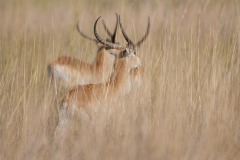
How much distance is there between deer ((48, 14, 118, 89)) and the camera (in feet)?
19.2

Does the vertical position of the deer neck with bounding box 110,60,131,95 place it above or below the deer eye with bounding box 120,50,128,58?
below

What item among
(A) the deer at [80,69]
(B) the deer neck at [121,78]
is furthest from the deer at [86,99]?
(A) the deer at [80,69]

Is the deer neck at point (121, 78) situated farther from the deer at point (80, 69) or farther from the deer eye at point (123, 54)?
the deer at point (80, 69)

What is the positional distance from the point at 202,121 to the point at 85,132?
26.5 inches

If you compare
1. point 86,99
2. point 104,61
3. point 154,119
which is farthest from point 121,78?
point 104,61

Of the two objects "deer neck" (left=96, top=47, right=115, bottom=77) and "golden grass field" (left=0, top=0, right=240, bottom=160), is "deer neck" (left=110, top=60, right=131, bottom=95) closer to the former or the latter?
"golden grass field" (left=0, top=0, right=240, bottom=160)

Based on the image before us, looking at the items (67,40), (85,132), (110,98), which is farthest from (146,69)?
(67,40)

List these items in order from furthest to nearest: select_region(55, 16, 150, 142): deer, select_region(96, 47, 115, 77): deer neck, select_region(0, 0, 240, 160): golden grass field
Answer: select_region(96, 47, 115, 77): deer neck, select_region(55, 16, 150, 142): deer, select_region(0, 0, 240, 160): golden grass field

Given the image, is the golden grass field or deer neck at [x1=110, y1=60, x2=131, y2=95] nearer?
the golden grass field

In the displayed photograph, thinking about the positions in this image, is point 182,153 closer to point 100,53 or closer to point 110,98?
point 110,98

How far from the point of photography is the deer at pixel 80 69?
585 cm

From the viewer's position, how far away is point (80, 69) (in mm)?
5852

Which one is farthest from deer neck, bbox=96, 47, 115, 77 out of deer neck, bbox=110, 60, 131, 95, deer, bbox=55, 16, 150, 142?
deer, bbox=55, 16, 150, 142

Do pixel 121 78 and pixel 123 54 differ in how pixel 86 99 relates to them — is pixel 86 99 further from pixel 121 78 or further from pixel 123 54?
pixel 123 54
